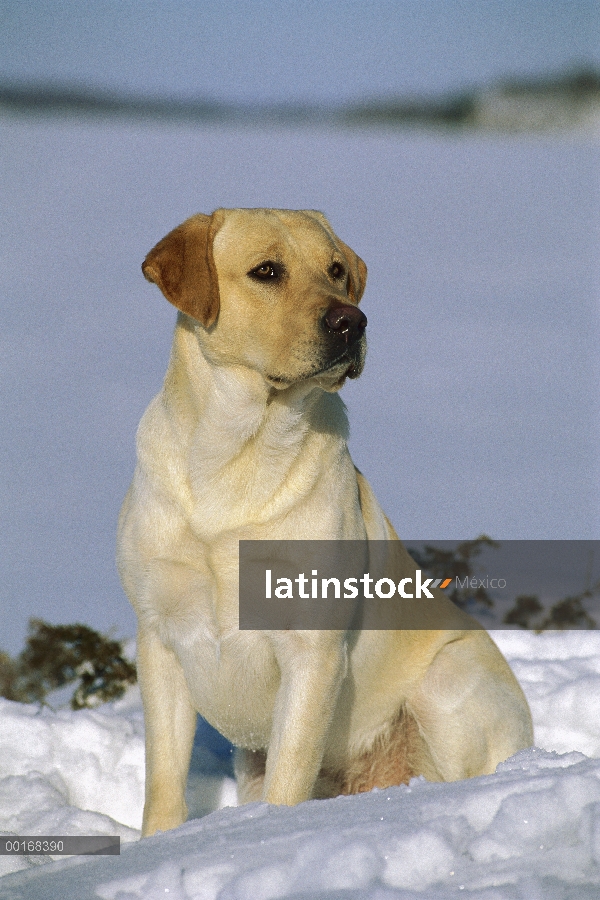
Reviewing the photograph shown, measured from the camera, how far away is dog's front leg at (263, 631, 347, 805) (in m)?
3.71

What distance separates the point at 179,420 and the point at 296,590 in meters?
0.78

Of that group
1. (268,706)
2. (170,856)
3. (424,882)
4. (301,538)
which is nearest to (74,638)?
(268,706)

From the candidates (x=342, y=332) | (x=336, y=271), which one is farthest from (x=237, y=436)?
(x=336, y=271)

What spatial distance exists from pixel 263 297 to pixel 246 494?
2.41 feet

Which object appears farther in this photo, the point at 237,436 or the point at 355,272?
the point at 355,272

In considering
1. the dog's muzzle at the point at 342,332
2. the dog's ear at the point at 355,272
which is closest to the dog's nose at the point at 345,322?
the dog's muzzle at the point at 342,332

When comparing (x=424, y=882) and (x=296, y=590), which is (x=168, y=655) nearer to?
(x=296, y=590)

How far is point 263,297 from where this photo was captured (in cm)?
371

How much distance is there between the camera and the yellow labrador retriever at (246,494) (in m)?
3.70

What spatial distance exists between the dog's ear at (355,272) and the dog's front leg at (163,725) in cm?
159

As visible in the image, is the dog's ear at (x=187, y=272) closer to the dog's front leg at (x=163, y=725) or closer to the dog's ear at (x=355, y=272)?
the dog's ear at (x=355, y=272)

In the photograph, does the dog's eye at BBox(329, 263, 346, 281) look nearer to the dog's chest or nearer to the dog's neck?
the dog's neck

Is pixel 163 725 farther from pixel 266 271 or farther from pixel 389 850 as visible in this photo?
pixel 389 850

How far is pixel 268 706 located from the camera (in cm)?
403
